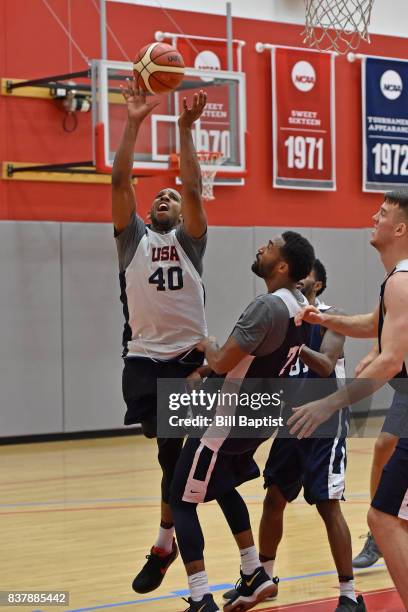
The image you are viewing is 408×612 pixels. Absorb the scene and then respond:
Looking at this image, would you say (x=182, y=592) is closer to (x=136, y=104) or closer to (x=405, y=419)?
(x=405, y=419)

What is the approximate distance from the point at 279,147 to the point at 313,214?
1.02 metres

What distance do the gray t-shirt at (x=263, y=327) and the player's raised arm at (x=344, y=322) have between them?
0.09 metres

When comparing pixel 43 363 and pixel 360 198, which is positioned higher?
pixel 360 198

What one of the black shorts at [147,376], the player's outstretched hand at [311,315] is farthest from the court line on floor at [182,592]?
the player's outstretched hand at [311,315]

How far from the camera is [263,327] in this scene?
4.66 m

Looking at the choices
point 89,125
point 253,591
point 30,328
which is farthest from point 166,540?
point 89,125

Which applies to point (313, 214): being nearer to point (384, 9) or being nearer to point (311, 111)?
point (311, 111)

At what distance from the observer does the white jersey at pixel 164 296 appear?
5.29 meters

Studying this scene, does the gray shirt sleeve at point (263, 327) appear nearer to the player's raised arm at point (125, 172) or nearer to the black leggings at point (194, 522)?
the black leggings at point (194, 522)

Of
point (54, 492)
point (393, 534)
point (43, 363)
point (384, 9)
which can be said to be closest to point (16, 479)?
point (54, 492)

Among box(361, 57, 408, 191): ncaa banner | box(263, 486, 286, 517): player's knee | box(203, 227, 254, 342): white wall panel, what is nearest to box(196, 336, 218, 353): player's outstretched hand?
box(263, 486, 286, 517): player's knee

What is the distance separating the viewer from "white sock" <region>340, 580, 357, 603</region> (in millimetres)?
4992

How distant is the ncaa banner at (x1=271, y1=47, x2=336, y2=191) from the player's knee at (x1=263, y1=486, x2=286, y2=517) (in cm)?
863

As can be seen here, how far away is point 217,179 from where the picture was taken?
13016 mm
